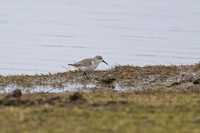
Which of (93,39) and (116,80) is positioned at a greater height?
(93,39)

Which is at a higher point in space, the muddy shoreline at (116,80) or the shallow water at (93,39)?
the shallow water at (93,39)

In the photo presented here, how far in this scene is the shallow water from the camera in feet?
86.1

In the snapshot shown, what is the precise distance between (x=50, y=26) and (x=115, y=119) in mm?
37333

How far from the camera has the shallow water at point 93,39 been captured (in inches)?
1033

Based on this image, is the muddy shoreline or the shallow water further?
the shallow water

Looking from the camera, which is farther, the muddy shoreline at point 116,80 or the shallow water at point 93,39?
the shallow water at point 93,39

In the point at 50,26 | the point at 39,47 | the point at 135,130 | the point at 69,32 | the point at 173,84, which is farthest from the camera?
the point at 50,26

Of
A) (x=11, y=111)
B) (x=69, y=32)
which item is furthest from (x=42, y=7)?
Result: (x=11, y=111)

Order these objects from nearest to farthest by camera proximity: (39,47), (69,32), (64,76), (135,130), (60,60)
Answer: (135,130)
(64,76)
(60,60)
(39,47)
(69,32)

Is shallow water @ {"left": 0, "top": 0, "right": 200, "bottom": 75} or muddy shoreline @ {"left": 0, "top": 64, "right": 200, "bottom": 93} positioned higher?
shallow water @ {"left": 0, "top": 0, "right": 200, "bottom": 75}

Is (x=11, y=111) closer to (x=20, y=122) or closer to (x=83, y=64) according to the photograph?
(x=20, y=122)

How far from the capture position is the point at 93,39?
36875mm

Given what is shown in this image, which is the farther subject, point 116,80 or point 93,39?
point 93,39

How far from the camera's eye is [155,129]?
336 inches
